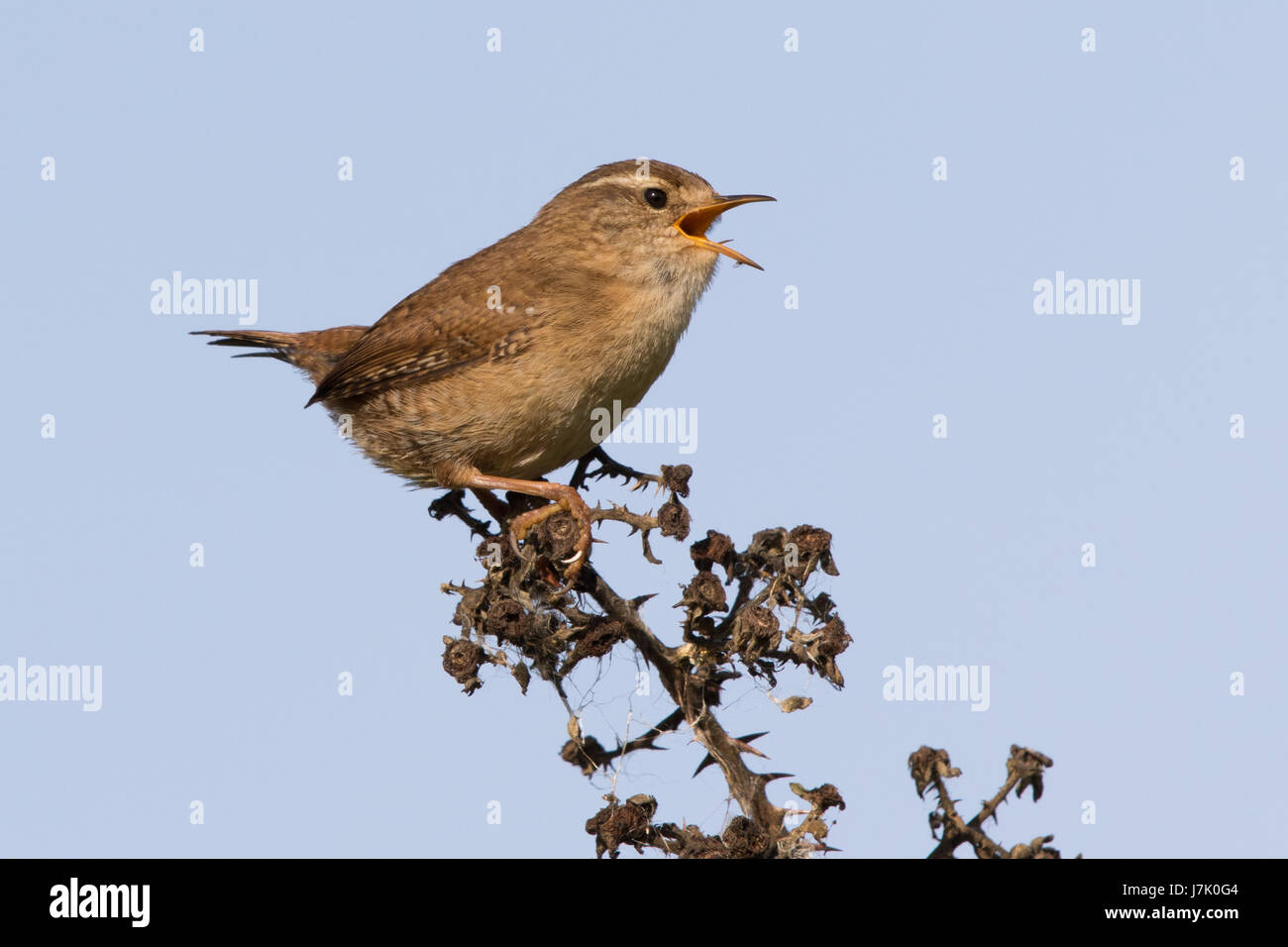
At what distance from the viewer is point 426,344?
5695 mm

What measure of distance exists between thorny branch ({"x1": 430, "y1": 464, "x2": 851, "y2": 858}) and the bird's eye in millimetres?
2258

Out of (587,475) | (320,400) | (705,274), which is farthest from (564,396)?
(320,400)

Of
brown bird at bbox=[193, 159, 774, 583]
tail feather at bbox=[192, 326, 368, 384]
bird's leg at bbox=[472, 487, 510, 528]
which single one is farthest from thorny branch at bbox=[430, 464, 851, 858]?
tail feather at bbox=[192, 326, 368, 384]

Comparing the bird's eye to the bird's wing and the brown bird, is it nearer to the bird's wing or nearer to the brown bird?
the brown bird

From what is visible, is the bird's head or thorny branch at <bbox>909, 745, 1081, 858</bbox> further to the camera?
the bird's head

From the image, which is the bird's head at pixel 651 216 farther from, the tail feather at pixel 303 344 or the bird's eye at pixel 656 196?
the tail feather at pixel 303 344

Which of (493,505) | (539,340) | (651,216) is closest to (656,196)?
(651,216)

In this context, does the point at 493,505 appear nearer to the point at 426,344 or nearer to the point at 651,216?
the point at 426,344

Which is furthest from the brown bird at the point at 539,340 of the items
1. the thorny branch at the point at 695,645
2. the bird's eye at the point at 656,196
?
the thorny branch at the point at 695,645

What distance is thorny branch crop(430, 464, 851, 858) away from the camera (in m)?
3.34

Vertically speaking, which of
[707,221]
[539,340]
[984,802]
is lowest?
[984,802]

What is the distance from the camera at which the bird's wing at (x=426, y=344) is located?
5.45 meters

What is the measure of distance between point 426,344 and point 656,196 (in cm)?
115
